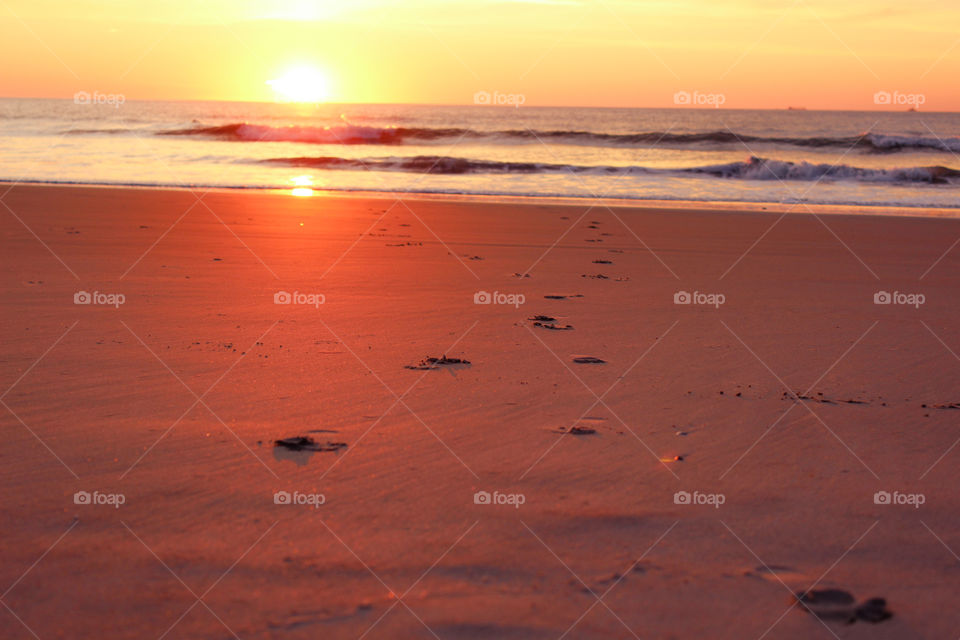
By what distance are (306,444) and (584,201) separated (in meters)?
12.1

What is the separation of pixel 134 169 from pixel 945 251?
60.2ft

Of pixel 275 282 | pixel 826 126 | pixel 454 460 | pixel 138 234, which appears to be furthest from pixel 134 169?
pixel 826 126

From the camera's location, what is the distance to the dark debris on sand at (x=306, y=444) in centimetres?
326

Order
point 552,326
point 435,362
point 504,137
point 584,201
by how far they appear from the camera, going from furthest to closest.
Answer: point 504,137, point 584,201, point 552,326, point 435,362

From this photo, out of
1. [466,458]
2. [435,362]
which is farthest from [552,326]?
[466,458]

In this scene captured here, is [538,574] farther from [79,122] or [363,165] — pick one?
[79,122]

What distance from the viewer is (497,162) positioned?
81.5 feet

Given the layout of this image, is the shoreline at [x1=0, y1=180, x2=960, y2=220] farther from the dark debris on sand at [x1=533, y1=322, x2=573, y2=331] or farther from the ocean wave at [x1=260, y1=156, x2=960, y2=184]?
the dark debris on sand at [x1=533, y1=322, x2=573, y2=331]

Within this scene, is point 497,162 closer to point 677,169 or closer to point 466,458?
point 677,169

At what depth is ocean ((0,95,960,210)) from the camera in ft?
57.3

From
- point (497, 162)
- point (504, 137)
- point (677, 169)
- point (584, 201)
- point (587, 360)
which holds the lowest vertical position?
point (587, 360)

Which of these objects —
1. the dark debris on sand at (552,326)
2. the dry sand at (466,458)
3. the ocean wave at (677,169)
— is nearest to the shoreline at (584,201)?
the dry sand at (466,458)

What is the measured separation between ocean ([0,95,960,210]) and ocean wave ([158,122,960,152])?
0.36ft

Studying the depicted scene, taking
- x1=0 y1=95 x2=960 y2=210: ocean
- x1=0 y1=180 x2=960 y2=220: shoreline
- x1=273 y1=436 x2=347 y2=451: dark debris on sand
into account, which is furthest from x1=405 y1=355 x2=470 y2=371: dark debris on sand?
x1=0 y1=95 x2=960 y2=210: ocean
